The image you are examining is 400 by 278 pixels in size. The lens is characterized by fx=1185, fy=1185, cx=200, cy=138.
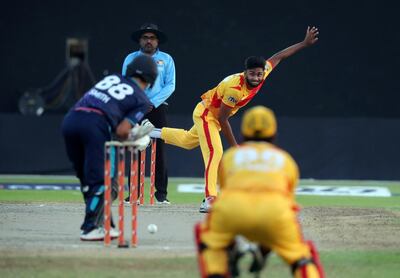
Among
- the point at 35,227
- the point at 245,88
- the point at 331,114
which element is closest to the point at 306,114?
the point at 331,114

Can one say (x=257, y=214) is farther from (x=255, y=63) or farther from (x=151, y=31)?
(x=151, y=31)

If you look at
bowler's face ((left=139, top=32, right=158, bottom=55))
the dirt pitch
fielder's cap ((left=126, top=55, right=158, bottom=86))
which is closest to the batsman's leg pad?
the dirt pitch

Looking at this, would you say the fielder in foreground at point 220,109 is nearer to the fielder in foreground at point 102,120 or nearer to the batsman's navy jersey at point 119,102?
the fielder in foreground at point 102,120

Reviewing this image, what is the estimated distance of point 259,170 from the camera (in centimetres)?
786

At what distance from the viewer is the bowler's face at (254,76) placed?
13.6 meters

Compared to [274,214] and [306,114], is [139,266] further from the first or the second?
[306,114]

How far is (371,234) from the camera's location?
12.7 m

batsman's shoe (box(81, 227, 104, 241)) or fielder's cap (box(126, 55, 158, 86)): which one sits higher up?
fielder's cap (box(126, 55, 158, 86))

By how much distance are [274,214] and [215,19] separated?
1510 centimetres

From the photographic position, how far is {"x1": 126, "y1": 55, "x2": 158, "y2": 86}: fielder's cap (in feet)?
36.5

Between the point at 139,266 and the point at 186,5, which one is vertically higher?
the point at 186,5

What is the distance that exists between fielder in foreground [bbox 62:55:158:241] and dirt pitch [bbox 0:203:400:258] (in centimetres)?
60

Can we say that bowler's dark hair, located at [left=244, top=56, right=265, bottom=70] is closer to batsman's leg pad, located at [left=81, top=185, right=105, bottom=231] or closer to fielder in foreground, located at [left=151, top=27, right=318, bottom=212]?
fielder in foreground, located at [left=151, top=27, right=318, bottom=212]

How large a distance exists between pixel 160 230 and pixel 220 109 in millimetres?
2084
